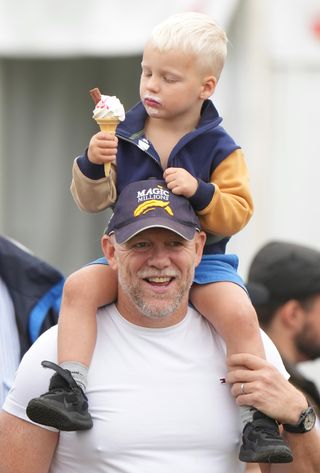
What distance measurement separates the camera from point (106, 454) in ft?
14.0

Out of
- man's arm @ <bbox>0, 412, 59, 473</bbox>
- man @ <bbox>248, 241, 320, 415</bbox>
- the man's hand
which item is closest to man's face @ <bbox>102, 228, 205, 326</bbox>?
the man's hand

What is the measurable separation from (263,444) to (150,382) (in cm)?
42

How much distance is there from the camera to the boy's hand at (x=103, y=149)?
A: 4066mm

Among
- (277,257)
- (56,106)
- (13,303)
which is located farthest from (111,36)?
(13,303)

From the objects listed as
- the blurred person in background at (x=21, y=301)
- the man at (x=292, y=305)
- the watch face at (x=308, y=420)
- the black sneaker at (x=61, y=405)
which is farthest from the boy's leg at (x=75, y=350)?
the man at (x=292, y=305)

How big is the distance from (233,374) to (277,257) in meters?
2.41

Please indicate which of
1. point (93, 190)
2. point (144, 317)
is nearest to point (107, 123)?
point (93, 190)

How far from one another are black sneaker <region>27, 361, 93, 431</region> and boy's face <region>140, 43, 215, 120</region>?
2.77 ft

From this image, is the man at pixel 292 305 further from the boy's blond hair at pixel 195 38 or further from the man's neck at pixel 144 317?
the boy's blond hair at pixel 195 38

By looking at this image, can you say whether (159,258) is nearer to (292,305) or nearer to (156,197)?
(156,197)

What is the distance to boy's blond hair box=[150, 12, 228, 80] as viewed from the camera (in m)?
4.13

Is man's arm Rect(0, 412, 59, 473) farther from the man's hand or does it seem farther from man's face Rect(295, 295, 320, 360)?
man's face Rect(295, 295, 320, 360)

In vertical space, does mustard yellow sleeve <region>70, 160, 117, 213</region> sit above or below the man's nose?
above

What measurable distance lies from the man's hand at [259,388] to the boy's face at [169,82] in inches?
31.4
